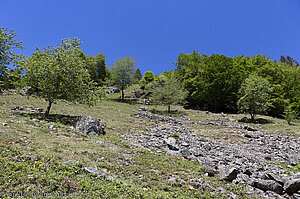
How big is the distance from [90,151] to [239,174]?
790 centimetres

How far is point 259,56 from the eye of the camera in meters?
50.1

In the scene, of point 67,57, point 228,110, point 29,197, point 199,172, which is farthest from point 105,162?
point 228,110

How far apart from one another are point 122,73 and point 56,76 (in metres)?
32.3

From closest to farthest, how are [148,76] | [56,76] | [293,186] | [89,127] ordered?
[293,186] < [89,127] < [56,76] < [148,76]

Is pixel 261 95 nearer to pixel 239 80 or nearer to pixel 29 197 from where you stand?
pixel 239 80

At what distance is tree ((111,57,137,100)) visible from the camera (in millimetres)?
47375

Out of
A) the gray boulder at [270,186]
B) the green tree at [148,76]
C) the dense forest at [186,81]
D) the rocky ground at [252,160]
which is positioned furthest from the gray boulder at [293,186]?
the green tree at [148,76]

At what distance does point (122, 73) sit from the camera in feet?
157

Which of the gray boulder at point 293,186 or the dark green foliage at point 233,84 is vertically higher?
the dark green foliage at point 233,84

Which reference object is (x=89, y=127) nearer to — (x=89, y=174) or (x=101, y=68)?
(x=89, y=174)

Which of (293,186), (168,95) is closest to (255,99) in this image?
(168,95)

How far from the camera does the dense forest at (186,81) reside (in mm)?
15992

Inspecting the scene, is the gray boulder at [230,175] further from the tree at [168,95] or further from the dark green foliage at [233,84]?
the dark green foliage at [233,84]

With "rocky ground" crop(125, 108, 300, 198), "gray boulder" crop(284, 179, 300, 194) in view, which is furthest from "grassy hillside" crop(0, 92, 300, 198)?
"gray boulder" crop(284, 179, 300, 194)
